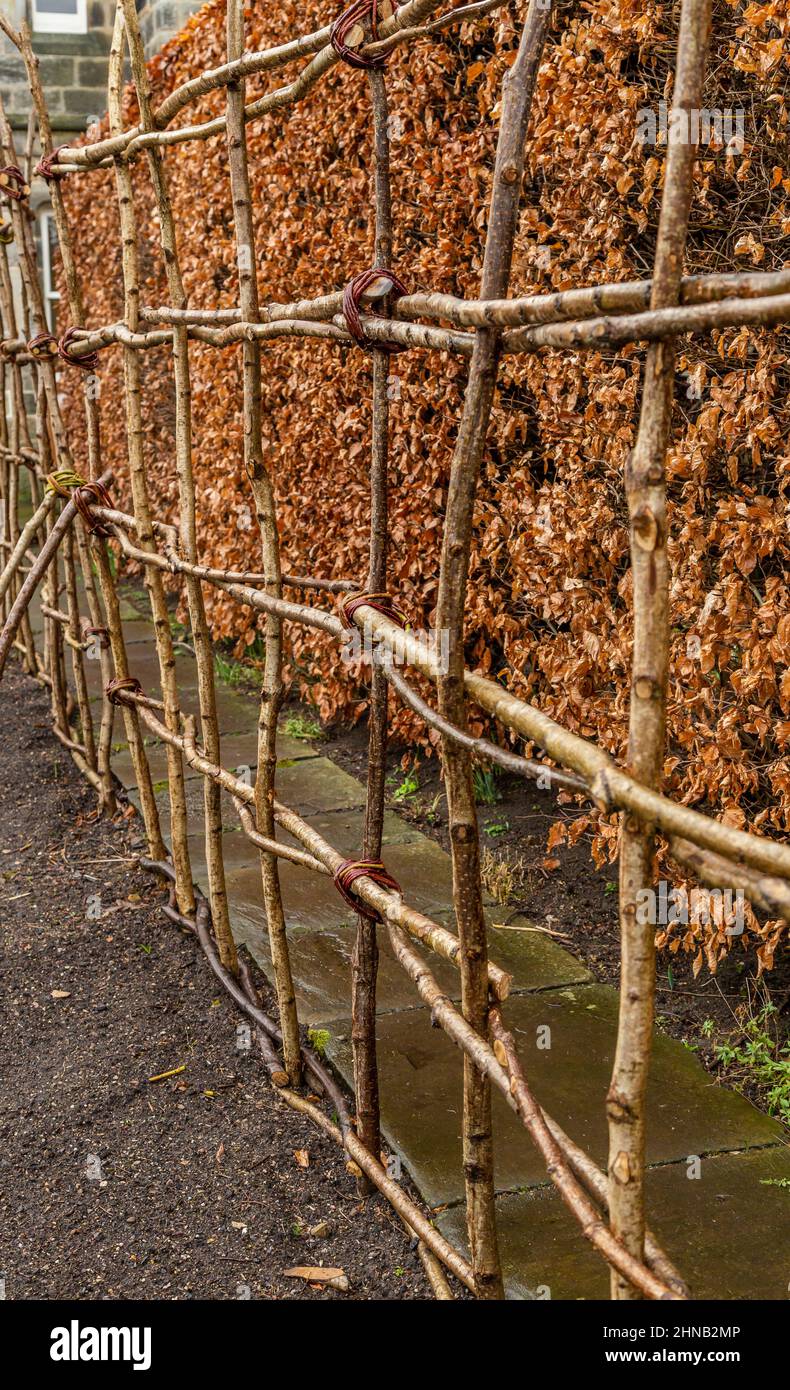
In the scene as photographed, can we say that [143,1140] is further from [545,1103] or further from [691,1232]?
[691,1232]

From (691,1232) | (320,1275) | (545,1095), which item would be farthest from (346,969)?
(691,1232)

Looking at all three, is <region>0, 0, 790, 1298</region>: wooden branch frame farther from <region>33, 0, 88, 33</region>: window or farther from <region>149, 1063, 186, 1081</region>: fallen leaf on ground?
<region>33, 0, 88, 33</region>: window

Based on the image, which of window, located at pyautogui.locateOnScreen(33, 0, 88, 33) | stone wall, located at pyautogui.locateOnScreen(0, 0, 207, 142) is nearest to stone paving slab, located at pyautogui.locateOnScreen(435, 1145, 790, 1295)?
stone wall, located at pyautogui.locateOnScreen(0, 0, 207, 142)

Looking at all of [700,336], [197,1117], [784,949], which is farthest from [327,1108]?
[700,336]

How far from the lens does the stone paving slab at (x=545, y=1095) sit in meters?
2.47

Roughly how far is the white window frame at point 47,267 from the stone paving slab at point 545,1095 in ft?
35.2

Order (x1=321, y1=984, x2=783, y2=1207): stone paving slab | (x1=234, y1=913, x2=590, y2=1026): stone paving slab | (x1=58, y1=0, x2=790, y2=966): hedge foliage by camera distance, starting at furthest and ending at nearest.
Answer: (x1=234, y1=913, x2=590, y2=1026): stone paving slab
(x1=58, y1=0, x2=790, y2=966): hedge foliage
(x1=321, y1=984, x2=783, y2=1207): stone paving slab

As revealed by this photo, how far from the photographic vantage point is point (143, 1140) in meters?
2.66

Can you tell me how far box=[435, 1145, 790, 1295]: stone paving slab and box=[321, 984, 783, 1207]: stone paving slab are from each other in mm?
68

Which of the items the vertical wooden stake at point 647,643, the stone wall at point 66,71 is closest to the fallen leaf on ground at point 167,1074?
the vertical wooden stake at point 647,643

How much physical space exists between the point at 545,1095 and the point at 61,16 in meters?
12.8

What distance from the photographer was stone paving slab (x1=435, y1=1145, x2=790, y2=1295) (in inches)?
82.4

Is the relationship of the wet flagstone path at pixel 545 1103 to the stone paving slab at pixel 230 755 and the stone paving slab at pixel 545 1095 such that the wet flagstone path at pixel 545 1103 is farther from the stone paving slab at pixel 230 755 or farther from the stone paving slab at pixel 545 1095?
the stone paving slab at pixel 230 755
